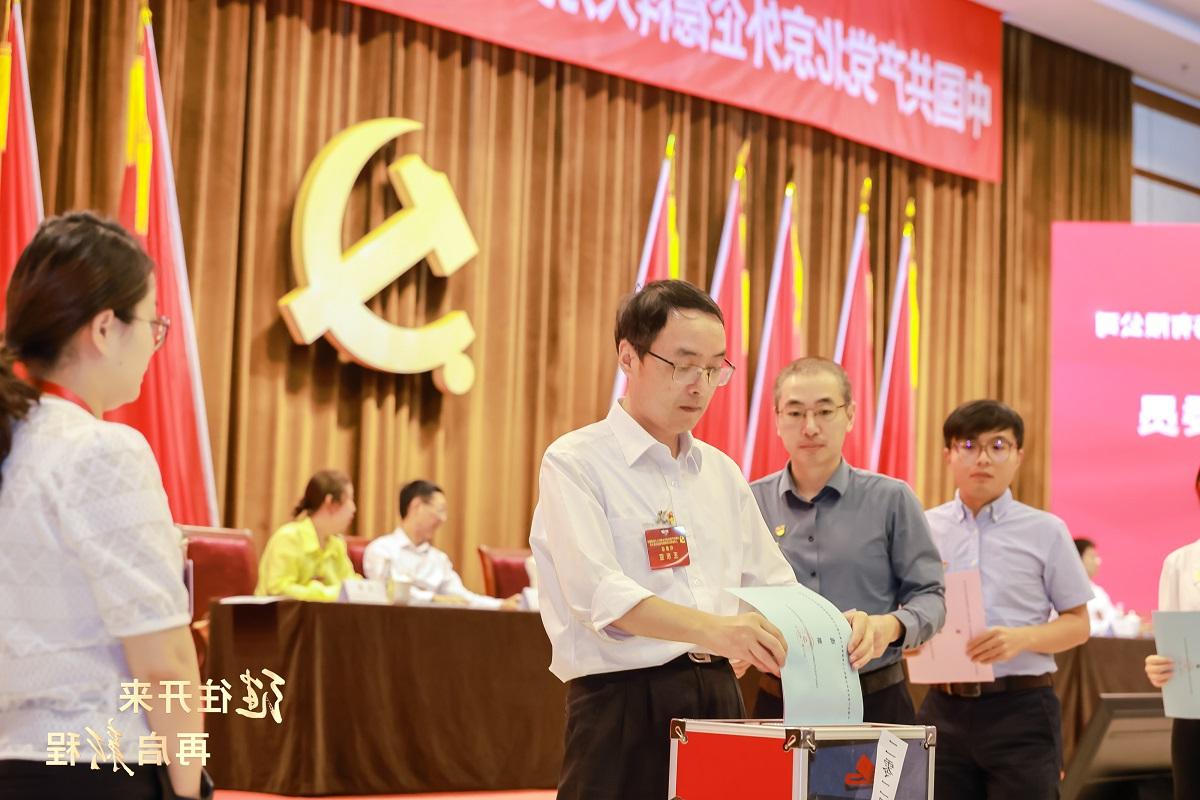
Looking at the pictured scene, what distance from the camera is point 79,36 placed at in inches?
235

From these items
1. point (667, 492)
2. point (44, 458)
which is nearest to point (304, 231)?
point (667, 492)

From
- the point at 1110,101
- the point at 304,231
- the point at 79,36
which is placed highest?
the point at 1110,101

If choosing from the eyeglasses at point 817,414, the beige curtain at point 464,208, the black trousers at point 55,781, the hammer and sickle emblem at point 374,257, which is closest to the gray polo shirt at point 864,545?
the eyeglasses at point 817,414

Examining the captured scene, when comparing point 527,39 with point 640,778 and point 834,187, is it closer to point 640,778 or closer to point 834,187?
point 834,187

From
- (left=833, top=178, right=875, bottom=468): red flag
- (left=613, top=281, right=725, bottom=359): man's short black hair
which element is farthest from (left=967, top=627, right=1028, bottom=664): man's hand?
(left=833, top=178, right=875, bottom=468): red flag

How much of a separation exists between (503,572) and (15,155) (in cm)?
275

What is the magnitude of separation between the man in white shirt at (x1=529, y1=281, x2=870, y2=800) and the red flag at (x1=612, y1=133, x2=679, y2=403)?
566cm

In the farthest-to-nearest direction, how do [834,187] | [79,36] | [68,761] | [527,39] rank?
[834,187], [527,39], [79,36], [68,761]

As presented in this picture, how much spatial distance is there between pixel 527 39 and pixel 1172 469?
4.29 meters

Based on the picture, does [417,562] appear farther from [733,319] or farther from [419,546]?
[733,319]

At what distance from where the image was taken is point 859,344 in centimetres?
849

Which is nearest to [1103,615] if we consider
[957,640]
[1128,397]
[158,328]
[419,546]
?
[1128,397]

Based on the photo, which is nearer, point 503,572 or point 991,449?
point 991,449

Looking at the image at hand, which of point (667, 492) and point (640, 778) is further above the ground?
point (667, 492)
